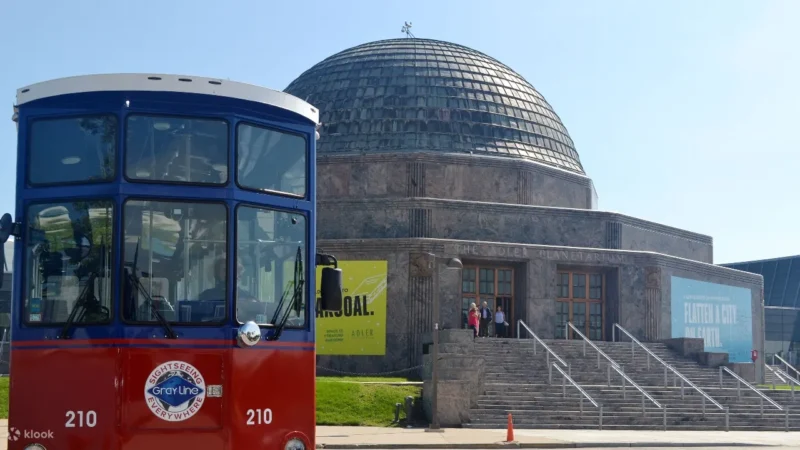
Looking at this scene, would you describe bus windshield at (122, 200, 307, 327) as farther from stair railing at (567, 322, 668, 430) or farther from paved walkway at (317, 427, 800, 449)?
stair railing at (567, 322, 668, 430)

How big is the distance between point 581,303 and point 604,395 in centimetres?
667

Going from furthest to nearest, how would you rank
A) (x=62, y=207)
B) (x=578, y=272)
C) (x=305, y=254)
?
(x=578, y=272) → (x=305, y=254) → (x=62, y=207)

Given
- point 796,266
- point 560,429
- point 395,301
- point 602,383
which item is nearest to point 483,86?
point 395,301

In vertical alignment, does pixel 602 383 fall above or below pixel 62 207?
below

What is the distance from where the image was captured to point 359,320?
23703 millimetres

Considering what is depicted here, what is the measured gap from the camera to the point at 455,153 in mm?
29172

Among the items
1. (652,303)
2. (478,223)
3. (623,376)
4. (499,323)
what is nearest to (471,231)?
(478,223)

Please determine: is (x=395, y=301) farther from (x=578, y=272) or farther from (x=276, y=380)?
(x=276, y=380)

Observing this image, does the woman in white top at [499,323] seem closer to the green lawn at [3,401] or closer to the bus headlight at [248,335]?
A: the green lawn at [3,401]

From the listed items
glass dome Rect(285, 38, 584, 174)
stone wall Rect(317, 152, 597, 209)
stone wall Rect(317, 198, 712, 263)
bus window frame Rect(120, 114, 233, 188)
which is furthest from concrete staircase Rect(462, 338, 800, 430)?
bus window frame Rect(120, 114, 233, 188)

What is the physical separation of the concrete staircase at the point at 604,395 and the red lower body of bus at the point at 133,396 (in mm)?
11282

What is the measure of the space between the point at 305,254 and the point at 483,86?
1031 inches

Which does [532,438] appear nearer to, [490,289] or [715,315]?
[490,289]

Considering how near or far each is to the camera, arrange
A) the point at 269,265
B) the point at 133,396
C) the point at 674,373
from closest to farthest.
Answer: the point at 133,396 → the point at 269,265 → the point at 674,373
